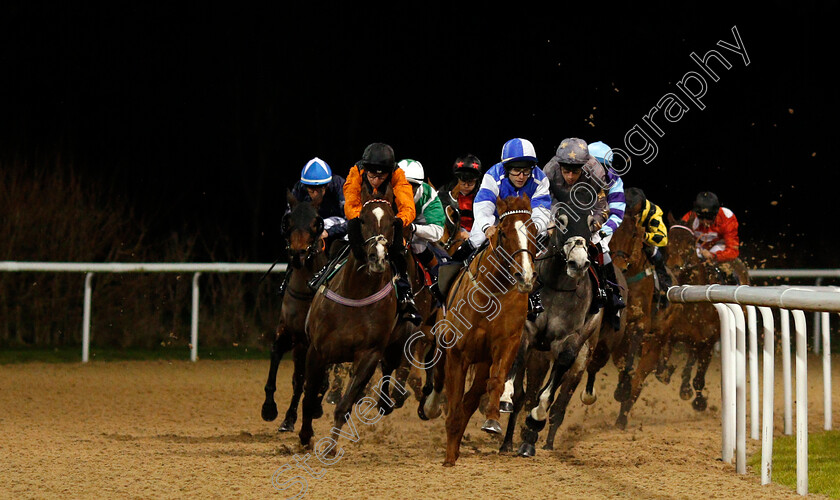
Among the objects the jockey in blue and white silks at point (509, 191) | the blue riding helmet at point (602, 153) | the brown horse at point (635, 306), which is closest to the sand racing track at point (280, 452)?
the brown horse at point (635, 306)

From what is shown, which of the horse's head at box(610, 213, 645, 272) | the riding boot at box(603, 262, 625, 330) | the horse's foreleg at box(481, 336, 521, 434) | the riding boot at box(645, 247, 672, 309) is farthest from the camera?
the riding boot at box(645, 247, 672, 309)

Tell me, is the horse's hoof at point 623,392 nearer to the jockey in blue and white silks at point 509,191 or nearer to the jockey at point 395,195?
the jockey in blue and white silks at point 509,191

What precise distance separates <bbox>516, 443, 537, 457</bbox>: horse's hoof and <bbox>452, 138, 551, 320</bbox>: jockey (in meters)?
0.82

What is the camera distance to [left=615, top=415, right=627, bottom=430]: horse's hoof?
8239 mm

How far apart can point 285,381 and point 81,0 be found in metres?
11.4

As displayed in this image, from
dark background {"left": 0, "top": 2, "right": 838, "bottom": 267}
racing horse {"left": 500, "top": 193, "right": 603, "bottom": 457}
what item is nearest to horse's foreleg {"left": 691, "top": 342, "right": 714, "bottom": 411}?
racing horse {"left": 500, "top": 193, "right": 603, "bottom": 457}

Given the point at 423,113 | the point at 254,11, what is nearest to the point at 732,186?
the point at 423,113

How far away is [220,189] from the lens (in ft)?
68.3

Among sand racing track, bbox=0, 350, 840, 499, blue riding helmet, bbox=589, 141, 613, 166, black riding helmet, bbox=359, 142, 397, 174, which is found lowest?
sand racing track, bbox=0, 350, 840, 499

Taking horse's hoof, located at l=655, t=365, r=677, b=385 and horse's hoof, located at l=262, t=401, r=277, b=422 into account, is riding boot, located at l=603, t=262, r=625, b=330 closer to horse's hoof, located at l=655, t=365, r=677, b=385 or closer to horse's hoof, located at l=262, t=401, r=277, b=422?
horse's hoof, located at l=655, t=365, r=677, b=385

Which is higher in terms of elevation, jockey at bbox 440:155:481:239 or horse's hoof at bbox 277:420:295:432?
jockey at bbox 440:155:481:239

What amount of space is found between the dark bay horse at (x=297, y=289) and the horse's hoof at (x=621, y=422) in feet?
8.48

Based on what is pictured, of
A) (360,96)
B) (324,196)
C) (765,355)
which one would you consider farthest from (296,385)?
(360,96)

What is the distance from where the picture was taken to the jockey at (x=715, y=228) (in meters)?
10.5
